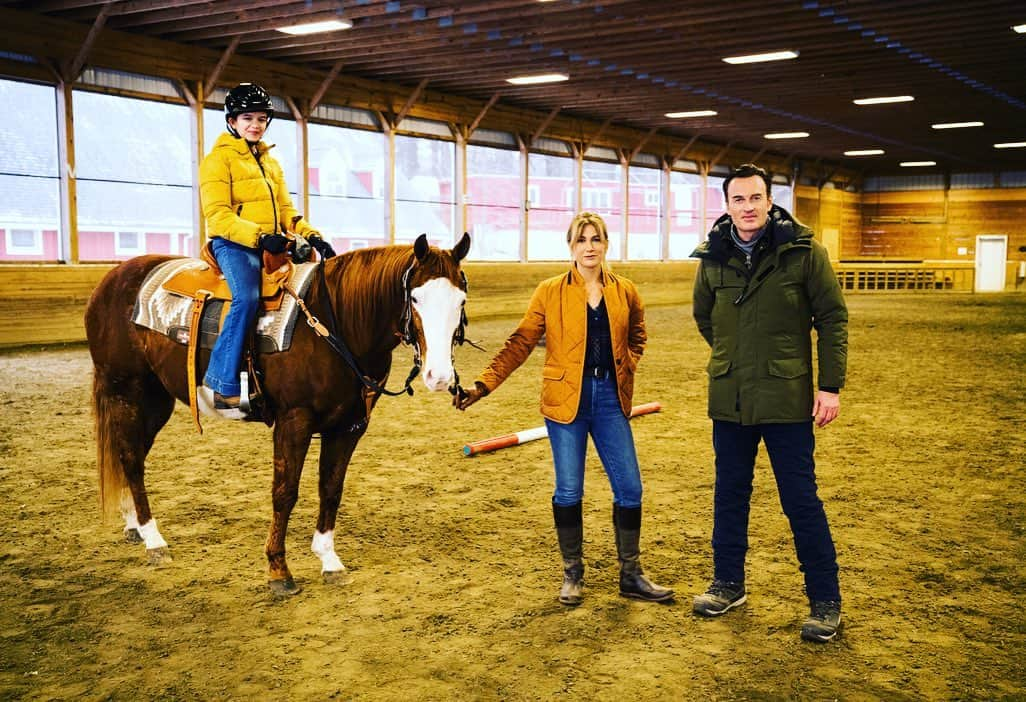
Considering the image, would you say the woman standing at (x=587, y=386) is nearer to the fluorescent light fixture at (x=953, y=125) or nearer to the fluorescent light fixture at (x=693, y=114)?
the fluorescent light fixture at (x=693, y=114)

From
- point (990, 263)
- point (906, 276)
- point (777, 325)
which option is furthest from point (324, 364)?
point (990, 263)

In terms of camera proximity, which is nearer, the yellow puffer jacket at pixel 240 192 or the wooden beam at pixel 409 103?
the yellow puffer jacket at pixel 240 192

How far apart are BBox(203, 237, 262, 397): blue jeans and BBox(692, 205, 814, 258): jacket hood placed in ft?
5.98

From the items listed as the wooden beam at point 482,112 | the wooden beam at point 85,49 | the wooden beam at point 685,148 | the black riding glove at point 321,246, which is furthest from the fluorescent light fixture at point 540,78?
the black riding glove at point 321,246

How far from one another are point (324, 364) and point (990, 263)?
2967 cm

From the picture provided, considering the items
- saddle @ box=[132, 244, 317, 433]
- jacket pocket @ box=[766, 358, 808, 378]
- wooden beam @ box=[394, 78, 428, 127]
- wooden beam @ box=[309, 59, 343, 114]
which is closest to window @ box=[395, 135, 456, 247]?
wooden beam @ box=[394, 78, 428, 127]

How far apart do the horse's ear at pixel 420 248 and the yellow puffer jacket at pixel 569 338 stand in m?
0.46

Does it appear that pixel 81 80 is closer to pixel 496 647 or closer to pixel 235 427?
pixel 235 427

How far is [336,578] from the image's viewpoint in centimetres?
373

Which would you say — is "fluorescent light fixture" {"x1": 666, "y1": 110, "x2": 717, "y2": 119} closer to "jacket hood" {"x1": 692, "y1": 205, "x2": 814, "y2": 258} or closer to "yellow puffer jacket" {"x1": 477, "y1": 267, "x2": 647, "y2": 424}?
"yellow puffer jacket" {"x1": 477, "y1": 267, "x2": 647, "y2": 424}

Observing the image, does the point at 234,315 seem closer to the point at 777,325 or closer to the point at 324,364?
the point at 324,364

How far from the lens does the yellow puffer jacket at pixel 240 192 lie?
3533 mm

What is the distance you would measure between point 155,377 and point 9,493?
5.14ft

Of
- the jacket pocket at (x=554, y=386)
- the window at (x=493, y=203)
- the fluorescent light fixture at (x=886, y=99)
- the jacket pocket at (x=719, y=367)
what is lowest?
the jacket pocket at (x=554, y=386)
